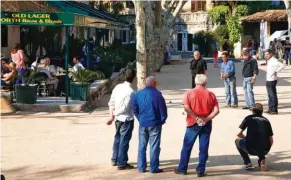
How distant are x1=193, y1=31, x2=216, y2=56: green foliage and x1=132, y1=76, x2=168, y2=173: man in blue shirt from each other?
4623cm

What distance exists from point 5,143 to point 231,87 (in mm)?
7217

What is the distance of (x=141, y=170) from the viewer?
8875 mm

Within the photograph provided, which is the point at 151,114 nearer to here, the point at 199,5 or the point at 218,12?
the point at 218,12

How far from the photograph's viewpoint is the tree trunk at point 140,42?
1641cm

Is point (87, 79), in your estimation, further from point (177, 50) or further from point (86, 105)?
point (177, 50)

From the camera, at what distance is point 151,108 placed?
28.4ft

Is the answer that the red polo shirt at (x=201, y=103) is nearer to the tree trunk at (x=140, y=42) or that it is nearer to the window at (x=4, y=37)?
the tree trunk at (x=140, y=42)

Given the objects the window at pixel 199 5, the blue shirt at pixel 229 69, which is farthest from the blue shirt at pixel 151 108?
the window at pixel 199 5

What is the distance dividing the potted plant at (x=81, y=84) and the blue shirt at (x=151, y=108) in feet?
24.9

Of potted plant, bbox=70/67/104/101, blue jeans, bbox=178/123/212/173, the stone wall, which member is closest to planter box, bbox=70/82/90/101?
potted plant, bbox=70/67/104/101

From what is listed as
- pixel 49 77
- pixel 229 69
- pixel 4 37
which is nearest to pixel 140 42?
pixel 229 69

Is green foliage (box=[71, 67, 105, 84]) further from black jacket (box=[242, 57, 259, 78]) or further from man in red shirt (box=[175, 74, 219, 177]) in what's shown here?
man in red shirt (box=[175, 74, 219, 177])

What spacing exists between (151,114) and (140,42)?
8177 millimetres

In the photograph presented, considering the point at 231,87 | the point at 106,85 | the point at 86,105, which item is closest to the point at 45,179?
the point at 86,105
